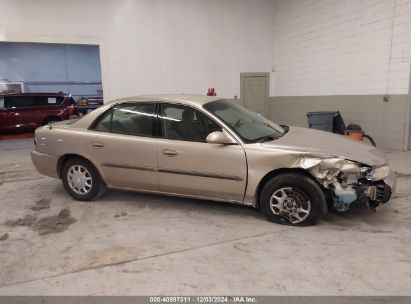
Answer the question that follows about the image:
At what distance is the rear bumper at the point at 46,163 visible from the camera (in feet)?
14.2

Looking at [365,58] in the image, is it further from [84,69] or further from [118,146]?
[84,69]

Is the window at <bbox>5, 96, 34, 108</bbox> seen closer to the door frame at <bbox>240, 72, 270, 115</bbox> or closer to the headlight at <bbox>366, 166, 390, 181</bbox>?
the door frame at <bbox>240, 72, 270, 115</bbox>

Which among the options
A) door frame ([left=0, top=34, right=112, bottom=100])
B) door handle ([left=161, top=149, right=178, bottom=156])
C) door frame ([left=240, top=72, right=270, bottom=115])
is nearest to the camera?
door handle ([left=161, top=149, right=178, bottom=156])

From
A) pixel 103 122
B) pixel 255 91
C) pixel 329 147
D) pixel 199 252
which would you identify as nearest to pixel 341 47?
pixel 255 91

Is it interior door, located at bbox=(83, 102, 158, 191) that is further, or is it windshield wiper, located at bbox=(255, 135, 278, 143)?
interior door, located at bbox=(83, 102, 158, 191)

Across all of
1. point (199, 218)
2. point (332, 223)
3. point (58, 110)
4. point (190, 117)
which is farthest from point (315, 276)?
→ point (58, 110)

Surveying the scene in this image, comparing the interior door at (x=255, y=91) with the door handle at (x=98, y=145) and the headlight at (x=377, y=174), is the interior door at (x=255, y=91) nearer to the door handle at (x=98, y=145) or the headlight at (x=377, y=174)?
the door handle at (x=98, y=145)

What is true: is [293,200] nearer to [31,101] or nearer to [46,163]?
[46,163]

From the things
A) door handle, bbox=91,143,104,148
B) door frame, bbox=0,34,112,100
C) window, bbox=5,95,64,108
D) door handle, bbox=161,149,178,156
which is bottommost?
door handle, bbox=161,149,178,156

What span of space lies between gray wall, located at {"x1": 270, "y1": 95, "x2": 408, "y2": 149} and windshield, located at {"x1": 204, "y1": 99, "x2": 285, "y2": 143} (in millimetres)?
4754

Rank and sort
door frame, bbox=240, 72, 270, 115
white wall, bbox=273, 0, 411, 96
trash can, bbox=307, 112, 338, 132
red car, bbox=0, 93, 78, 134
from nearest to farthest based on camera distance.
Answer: white wall, bbox=273, 0, 411, 96 → trash can, bbox=307, 112, 338, 132 → red car, bbox=0, 93, 78, 134 → door frame, bbox=240, 72, 270, 115

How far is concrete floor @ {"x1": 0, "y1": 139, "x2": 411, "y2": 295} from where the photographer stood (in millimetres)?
2459

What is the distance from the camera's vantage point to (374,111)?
7.94m

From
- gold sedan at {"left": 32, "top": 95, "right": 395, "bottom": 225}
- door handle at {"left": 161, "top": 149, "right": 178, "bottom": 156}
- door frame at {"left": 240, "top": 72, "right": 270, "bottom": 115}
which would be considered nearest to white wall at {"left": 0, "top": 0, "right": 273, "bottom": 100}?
door frame at {"left": 240, "top": 72, "right": 270, "bottom": 115}
